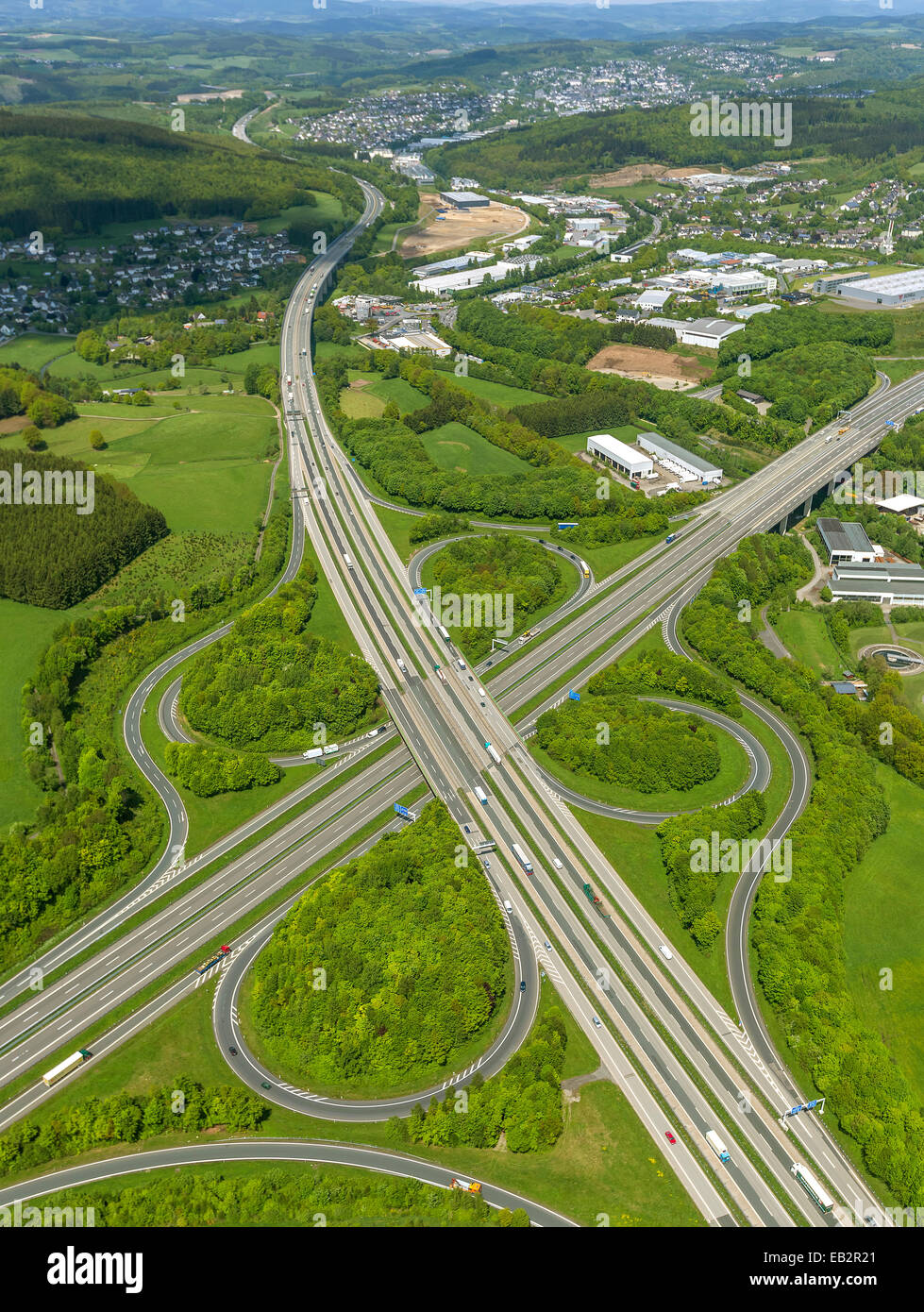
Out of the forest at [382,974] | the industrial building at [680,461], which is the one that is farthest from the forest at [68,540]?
the industrial building at [680,461]

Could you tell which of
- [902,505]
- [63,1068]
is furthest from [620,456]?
[63,1068]

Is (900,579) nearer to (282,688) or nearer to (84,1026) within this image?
(282,688)

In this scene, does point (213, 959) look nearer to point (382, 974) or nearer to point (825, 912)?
point (382, 974)

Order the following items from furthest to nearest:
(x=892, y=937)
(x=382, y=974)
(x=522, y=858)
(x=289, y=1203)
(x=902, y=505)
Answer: (x=902, y=505) < (x=522, y=858) < (x=892, y=937) < (x=382, y=974) < (x=289, y=1203)

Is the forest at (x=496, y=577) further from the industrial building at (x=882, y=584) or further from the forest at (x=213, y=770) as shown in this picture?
the industrial building at (x=882, y=584)
